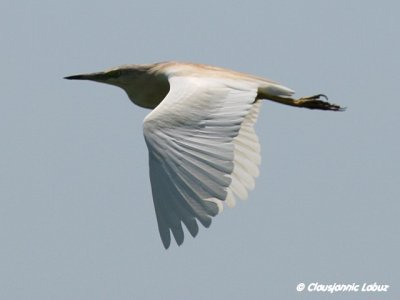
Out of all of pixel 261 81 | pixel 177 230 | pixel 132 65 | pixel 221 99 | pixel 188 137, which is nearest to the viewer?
pixel 177 230

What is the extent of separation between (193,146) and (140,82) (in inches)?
142

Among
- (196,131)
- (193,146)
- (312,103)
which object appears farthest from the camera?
(312,103)

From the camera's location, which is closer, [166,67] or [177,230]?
[177,230]

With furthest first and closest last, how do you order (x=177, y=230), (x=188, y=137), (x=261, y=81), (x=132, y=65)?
(x=132, y=65), (x=261, y=81), (x=188, y=137), (x=177, y=230)

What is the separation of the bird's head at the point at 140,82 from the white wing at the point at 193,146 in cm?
96

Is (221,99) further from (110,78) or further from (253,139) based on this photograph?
(110,78)

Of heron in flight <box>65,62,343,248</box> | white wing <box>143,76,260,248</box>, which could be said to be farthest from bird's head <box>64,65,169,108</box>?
white wing <box>143,76,260,248</box>

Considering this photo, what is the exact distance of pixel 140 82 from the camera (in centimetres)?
1566

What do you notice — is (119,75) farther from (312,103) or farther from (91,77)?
(312,103)

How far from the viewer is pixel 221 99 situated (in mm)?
13320

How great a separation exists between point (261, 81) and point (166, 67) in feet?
4.01

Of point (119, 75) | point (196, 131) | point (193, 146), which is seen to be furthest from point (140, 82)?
point (193, 146)

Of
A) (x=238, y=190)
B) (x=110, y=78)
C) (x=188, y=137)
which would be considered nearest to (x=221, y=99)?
(x=188, y=137)

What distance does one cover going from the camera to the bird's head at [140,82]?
50.6 feet
